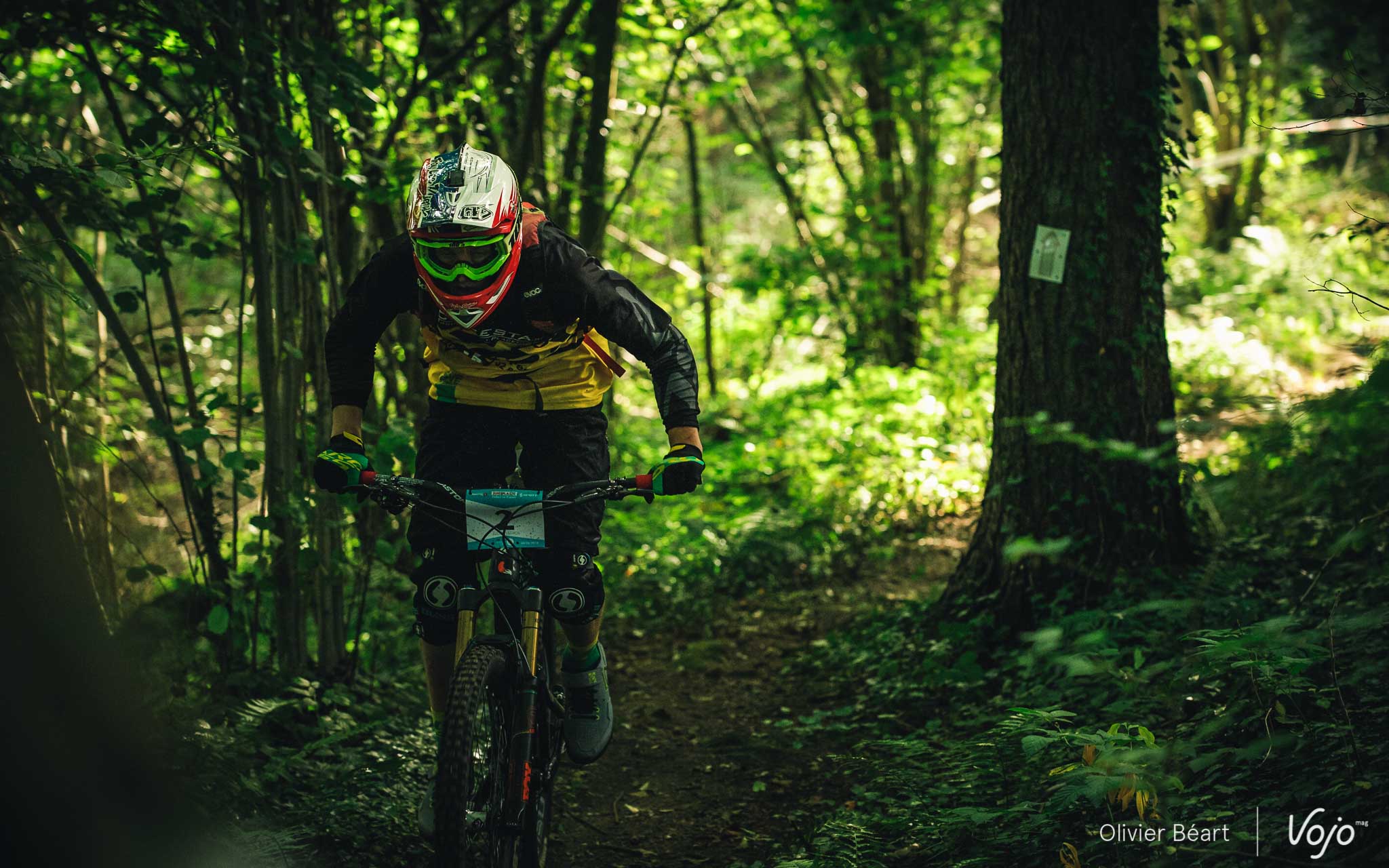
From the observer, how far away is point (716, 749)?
4.63 meters

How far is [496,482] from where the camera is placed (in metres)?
3.35

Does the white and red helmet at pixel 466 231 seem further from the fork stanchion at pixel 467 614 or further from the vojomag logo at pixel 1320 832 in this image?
the vojomag logo at pixel 1320 832

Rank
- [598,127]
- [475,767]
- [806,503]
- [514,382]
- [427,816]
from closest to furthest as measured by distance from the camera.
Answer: [475,767] < [427,816] < [514,382] < [598,127] < [806,503]

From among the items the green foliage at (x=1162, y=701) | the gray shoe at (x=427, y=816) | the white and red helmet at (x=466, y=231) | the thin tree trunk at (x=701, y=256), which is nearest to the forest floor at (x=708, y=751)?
the green foliage at (x=1162, y=701)

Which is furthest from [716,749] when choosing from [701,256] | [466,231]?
[701,256]

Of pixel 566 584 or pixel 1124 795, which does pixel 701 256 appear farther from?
pixel 1124 795

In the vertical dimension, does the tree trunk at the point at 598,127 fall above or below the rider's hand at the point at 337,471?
above

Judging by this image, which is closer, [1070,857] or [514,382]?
[1070,857]

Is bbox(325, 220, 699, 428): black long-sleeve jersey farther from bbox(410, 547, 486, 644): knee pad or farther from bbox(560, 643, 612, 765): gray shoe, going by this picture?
bbox(560, 643, 612, 765): gray shoe

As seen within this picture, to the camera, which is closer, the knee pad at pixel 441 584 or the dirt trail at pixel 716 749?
the knee pad at pixel 441 584

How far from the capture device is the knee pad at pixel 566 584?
10.4ft

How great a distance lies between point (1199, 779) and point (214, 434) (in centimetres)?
382

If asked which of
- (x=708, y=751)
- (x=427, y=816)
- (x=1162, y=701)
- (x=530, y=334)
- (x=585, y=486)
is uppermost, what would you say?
(x=530, y=334)

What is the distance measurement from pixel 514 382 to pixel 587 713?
1.27m
